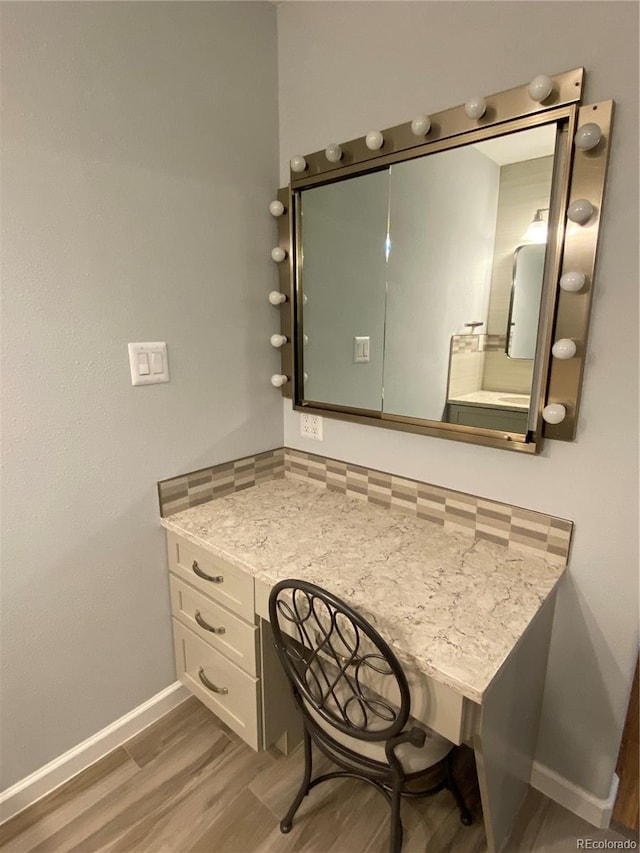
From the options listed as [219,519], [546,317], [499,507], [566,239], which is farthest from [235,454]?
[566,239]

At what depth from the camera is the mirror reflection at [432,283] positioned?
1170mm

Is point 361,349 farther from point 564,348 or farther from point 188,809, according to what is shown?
point 188,809

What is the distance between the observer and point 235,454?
1643 millimetres

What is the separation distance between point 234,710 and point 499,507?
1.01 meters

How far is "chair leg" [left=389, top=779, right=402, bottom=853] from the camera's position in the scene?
Answer: 947 millimetres

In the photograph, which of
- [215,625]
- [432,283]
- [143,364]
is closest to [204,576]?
[215,625]

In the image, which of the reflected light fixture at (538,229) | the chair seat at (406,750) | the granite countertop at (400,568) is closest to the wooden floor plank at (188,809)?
the chair seat at (406,750)

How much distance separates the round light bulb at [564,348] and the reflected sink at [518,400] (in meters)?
0.16

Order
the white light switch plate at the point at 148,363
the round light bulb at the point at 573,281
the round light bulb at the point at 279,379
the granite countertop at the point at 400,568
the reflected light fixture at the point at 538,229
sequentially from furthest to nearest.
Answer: the round light bulb at the point at 279,379 → the white light switch plate at the point at 148,363 → the reflected light fixture at the point at 538,229 → the round light bulb at the point at 573,281 → the granite countertop at the point at 400,568

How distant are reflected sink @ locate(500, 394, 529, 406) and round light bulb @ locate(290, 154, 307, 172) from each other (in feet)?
3.28

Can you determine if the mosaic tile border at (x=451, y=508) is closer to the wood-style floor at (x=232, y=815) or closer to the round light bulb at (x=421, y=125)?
the wood-style floor at (x=232, y=815)

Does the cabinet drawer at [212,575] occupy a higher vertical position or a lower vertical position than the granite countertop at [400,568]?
lower

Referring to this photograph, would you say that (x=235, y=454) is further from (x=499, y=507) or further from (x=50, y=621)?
(x=499, y=507)

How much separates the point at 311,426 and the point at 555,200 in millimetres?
1031
